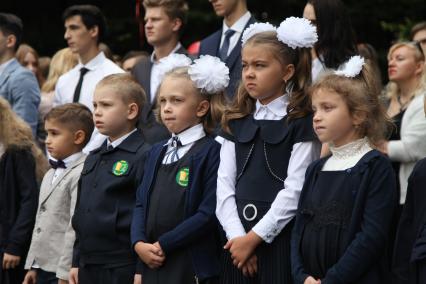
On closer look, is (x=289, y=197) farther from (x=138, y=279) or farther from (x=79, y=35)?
(x=79, y=35)

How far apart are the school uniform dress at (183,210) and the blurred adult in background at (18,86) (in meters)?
2.76

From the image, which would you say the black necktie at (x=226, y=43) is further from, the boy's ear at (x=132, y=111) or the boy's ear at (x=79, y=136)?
the boy's ear at (x=79, y=136)

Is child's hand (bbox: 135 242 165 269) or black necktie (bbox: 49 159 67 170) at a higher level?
black necktie (bbox: 49 159 67 170)

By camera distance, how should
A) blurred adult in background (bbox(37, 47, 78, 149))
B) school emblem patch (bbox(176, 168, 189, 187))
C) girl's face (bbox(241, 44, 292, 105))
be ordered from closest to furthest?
girl's face (bbox(241, 44, 292, 105)) → school emblem patch (bbox(176, 168, 189, 187)) → blurred adult in background (bbox(37, 47, 78, 149))

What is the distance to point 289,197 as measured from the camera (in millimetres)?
5660

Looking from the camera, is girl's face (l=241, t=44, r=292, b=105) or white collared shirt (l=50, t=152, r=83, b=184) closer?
girl's face (l=241, t=44, r=292, b=105)

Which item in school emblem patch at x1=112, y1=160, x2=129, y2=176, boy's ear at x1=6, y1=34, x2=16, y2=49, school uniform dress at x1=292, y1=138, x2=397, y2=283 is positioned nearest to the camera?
school uniform dress at x1=292, y1=138, x2=397, y2=283

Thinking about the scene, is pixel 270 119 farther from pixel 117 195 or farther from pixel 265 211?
pixel 117 195

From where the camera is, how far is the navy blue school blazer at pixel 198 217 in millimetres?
5980

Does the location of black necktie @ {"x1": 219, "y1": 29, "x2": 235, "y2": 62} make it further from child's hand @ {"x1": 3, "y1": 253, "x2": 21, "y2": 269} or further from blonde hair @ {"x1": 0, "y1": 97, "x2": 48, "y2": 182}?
child's hand @ {"x1": 3, "y1": 253, "x2": 21, "y2": 269}

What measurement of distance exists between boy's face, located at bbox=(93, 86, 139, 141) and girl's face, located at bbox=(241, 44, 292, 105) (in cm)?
122

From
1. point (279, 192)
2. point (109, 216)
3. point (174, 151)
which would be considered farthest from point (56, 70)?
point (279, 192)

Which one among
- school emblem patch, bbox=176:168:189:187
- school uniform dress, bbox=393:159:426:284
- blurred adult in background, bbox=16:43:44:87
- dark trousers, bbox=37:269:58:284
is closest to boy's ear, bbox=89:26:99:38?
blurred adult in background, bbox=16:43:44:87

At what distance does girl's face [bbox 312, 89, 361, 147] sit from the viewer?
544cm
